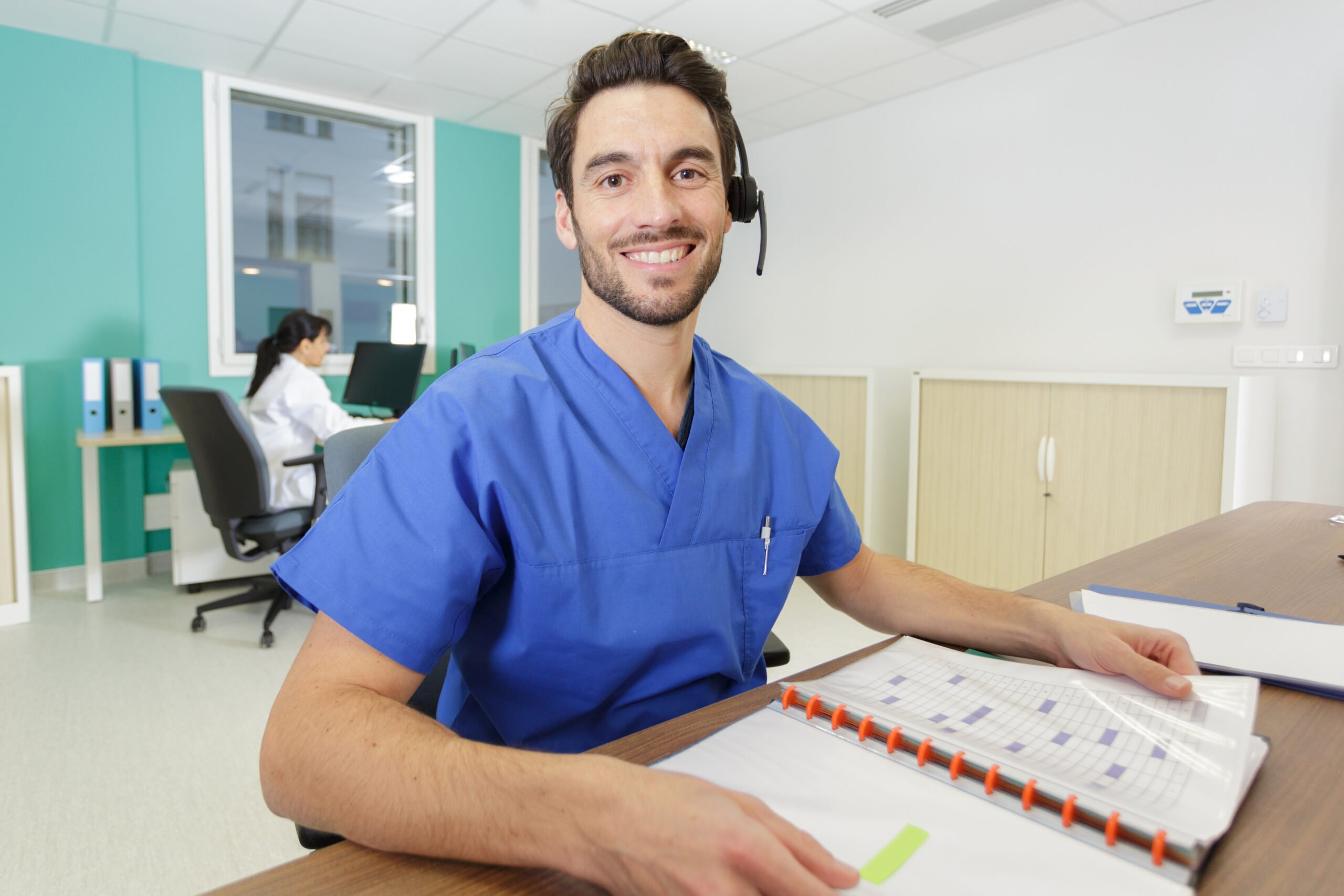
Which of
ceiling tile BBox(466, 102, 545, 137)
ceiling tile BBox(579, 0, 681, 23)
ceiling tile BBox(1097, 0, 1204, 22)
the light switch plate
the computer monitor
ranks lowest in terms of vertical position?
the computer monitor

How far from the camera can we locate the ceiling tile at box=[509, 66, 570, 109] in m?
3.75

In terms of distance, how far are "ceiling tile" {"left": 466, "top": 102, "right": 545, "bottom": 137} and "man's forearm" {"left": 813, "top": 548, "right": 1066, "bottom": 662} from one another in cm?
377

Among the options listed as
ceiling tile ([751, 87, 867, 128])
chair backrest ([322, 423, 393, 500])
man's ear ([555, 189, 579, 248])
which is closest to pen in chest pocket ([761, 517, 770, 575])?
man's ear ([555, 189, 579, 248])

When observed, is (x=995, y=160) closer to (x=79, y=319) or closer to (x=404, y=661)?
(x=404, y=661)

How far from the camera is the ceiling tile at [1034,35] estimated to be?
118 inches

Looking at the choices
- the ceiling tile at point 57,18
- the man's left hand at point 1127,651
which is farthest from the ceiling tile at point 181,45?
the man's left hand at point 1127,651

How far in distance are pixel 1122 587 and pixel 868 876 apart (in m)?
0.74

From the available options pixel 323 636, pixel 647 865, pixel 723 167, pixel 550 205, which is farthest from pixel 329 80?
pixel 647 865

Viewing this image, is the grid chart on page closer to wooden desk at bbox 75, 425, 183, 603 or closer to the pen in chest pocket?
the pen in chest pocket

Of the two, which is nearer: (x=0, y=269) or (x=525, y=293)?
(x=0, y=269)

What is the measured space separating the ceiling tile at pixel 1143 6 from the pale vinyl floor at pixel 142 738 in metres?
2.51

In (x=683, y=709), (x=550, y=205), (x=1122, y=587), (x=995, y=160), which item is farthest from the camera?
(x=550, y=205)

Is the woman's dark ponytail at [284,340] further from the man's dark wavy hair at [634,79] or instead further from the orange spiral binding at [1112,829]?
the orange spiral binding at [1112,829]

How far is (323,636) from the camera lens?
26.9 inches
